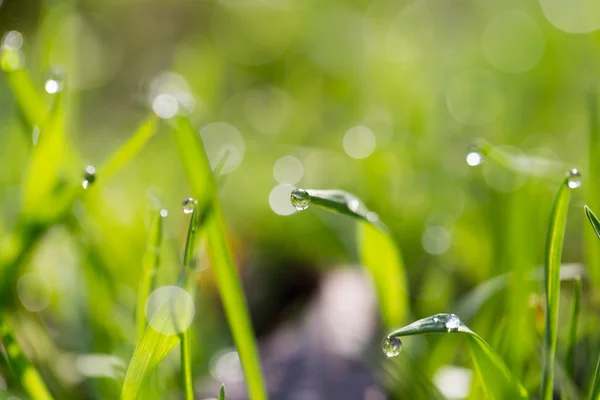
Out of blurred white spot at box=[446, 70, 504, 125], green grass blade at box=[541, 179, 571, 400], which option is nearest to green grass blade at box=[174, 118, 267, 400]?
green grass blade at box=[541, 179, 571, 400]

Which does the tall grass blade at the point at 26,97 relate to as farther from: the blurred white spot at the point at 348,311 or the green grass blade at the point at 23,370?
the blurred white spot at the point at 348,311

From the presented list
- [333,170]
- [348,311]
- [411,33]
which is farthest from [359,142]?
[411,33]

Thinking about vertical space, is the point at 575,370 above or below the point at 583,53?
below

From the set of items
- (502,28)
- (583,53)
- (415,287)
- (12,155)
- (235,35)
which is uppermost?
(235,35)

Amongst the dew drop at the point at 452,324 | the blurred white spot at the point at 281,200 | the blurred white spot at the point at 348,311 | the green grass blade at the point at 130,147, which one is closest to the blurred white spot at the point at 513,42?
the blurred white spot at the point at 281,200

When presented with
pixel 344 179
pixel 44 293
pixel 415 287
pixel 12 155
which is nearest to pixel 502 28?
pixel 344 179

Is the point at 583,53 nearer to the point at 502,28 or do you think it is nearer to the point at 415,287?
the point at 502,28
